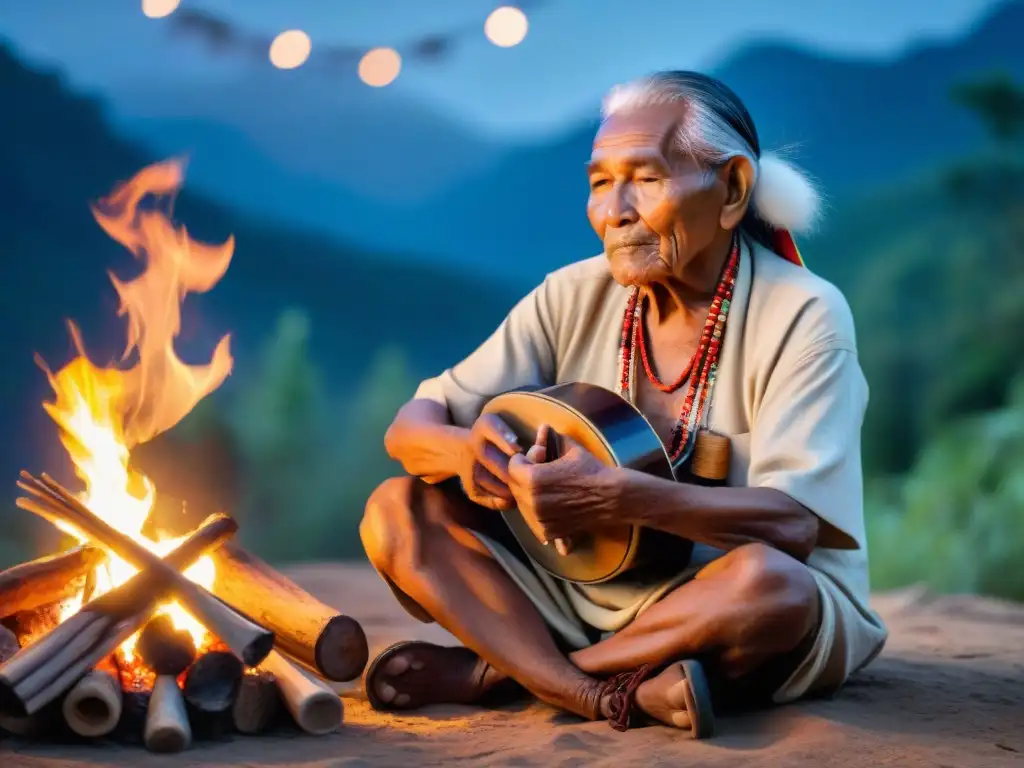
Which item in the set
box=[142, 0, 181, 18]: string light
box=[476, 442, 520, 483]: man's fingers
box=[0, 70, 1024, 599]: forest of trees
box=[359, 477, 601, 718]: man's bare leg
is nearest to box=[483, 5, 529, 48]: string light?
box=[142, 0, 181, 18]: string light

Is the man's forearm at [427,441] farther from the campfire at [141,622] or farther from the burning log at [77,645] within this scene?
the burning log at [77,645]

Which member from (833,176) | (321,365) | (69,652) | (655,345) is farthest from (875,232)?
(69,652)

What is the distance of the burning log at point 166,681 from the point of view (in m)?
3.04

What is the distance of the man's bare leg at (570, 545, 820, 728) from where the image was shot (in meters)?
3.25

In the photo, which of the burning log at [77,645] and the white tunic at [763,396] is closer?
the burning log at [77,645]

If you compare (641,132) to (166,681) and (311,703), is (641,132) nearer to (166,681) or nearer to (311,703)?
(311,703)

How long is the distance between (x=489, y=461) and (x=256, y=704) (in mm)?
869

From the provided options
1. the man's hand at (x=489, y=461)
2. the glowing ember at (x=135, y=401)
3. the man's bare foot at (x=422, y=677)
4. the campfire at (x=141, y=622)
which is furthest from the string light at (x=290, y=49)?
the man's bare foot at (x=422, y=677)

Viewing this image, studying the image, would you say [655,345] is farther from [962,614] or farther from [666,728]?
[962,614]

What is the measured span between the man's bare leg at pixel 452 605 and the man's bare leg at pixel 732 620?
0.28m

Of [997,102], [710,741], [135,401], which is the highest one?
[997,102]

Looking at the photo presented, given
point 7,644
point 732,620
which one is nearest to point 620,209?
point 732,620

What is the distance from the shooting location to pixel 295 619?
366 cm

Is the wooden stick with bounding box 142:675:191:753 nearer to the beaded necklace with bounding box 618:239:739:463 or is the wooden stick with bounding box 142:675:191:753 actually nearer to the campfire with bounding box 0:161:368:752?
the campfire with bounding box 0:161:368:752
